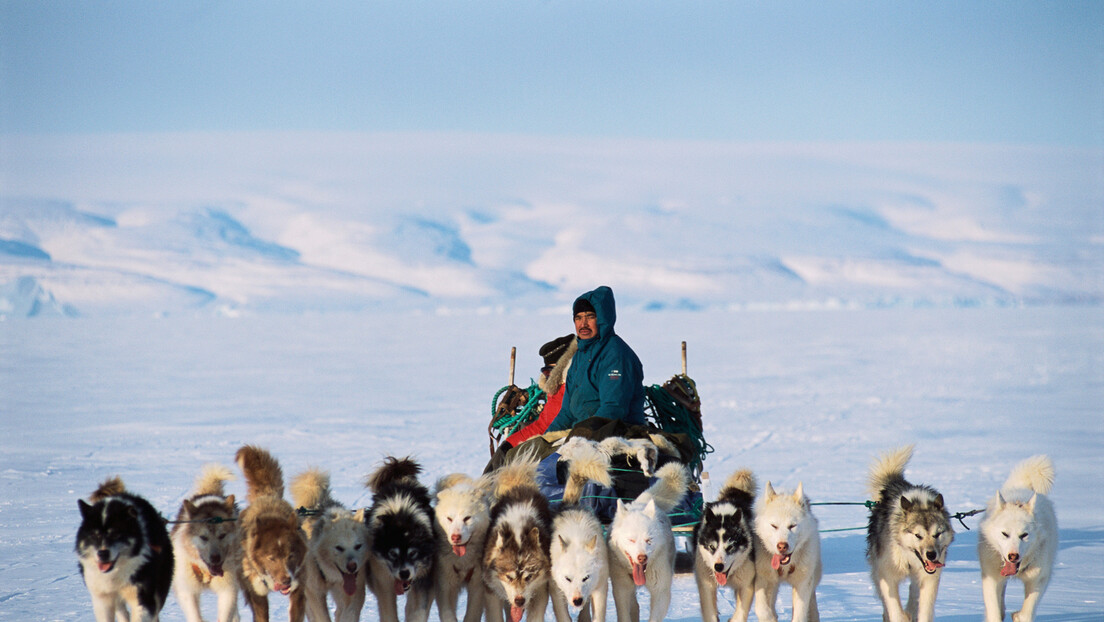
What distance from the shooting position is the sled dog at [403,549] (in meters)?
4.27

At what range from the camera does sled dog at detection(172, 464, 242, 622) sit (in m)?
4.30

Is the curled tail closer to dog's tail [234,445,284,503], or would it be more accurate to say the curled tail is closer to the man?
the man

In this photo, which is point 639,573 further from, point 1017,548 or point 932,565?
point 1017,548

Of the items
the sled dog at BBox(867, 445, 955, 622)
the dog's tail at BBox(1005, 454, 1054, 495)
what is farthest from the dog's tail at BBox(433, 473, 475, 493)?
the dog's tail at BBox(1005, 454, 1054, 495)

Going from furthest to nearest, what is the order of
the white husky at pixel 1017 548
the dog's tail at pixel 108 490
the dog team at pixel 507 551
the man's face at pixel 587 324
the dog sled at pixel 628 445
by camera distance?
the man's face at pixel 587 324, the dog sled at pixel 628 445, the dog's tail at pixel 108 490, the white husky at pixel 1017 548, the dog team at pixel 507 551

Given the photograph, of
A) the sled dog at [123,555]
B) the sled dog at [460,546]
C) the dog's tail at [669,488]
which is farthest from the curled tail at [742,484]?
the sled dog at [123,555]

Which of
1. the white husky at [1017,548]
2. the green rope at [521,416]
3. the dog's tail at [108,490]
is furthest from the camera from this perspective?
the green rope at [521,416]

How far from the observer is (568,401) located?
20.0ft

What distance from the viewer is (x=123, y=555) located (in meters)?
3.98

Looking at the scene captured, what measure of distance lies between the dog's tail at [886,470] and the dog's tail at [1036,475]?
49cm

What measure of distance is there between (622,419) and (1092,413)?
9736 millimetres

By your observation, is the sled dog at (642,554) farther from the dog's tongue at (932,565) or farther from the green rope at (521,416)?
the green rope at (521,416)

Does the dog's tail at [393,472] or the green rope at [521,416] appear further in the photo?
the green rope at [521,416]

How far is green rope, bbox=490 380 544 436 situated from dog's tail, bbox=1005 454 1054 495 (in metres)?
2.57
